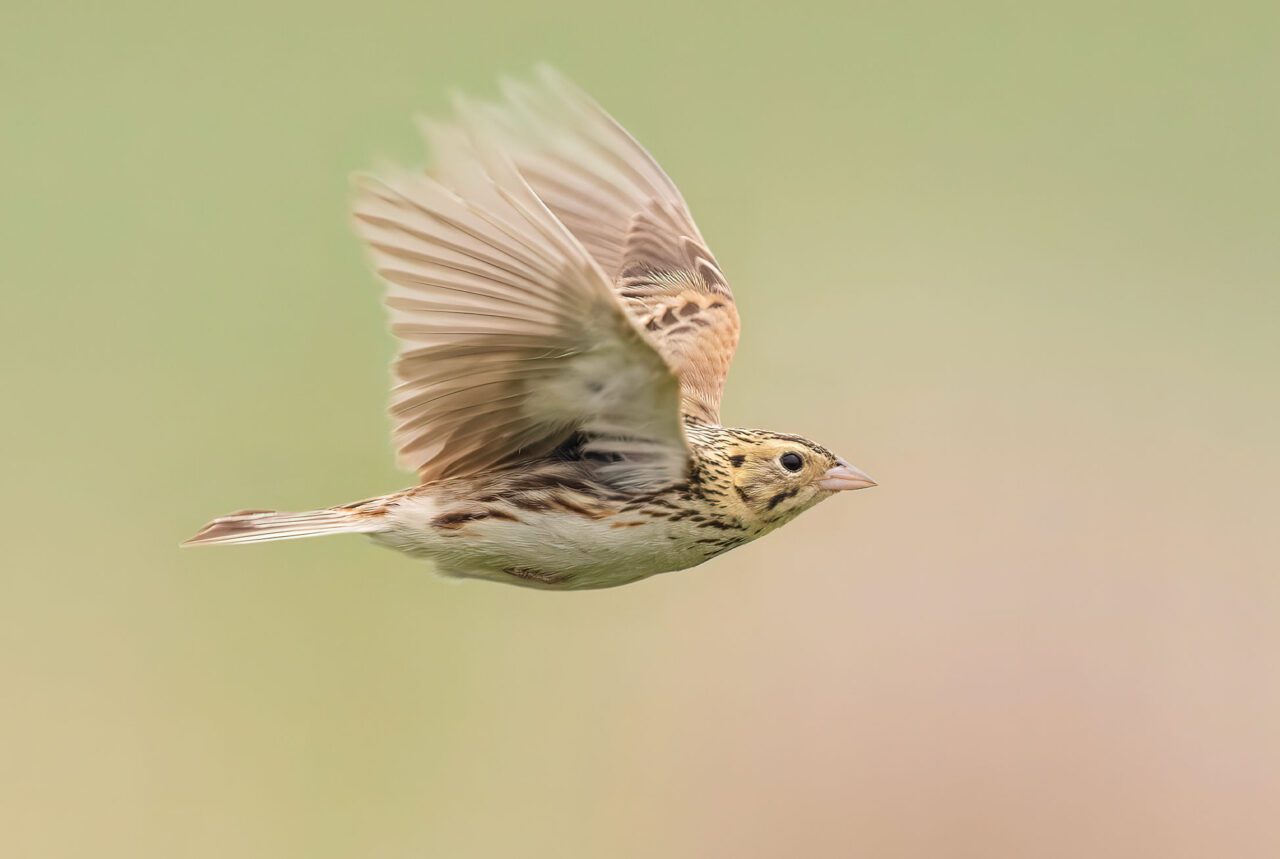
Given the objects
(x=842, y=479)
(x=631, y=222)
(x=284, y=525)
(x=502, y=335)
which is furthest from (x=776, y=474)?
(x=631, y=222)

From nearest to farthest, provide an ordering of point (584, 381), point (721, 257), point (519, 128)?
point (584, 381) → point (519, 128) → point (721, 257)

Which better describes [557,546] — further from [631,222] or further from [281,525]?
[631,222]

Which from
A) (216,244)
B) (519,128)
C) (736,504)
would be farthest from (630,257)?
(216,244)

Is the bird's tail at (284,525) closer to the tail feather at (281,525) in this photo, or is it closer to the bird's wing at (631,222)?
the tail feather at (281,525)

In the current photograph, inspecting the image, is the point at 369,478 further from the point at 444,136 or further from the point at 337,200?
the point at 444,136

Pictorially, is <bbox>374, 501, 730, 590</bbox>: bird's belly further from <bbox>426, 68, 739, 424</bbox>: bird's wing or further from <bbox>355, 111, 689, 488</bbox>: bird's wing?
<bbox>426, 68, 739, 424</bbox>: bird's wing

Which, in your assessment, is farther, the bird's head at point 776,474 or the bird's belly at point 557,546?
the bird's head at point 776,474

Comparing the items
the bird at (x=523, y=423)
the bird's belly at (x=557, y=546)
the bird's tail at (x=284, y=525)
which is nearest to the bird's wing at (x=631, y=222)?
the bird at (x=523, y=423)
